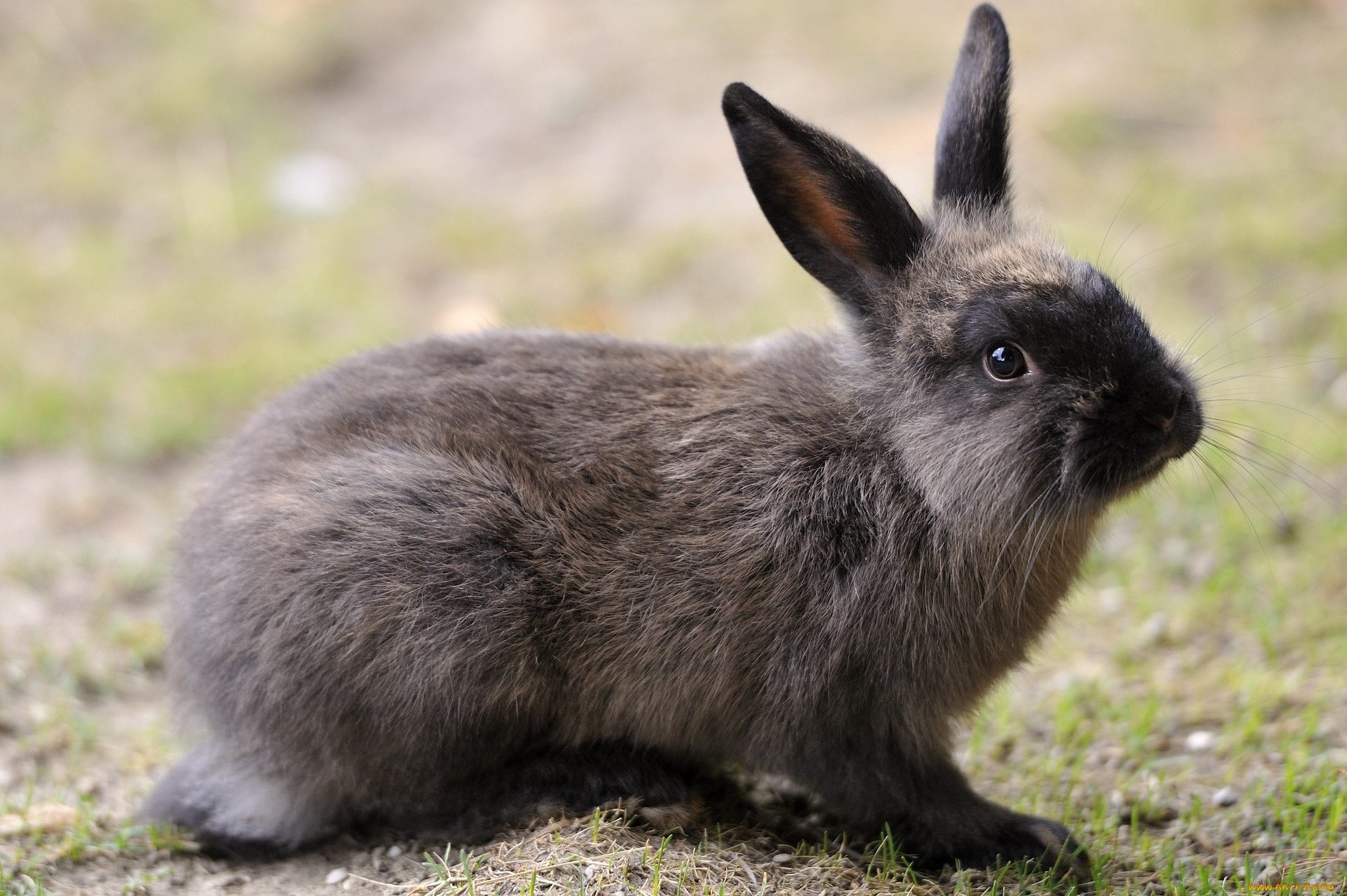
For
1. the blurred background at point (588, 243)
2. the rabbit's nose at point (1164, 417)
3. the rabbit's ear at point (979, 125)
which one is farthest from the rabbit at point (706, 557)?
the blurred background at point (588, 243)

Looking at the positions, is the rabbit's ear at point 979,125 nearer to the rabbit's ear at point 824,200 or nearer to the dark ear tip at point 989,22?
the dark ear tip at point 989,22

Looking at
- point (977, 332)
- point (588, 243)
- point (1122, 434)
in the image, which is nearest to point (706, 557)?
point (977, 332)

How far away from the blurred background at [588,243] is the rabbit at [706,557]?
584 mm

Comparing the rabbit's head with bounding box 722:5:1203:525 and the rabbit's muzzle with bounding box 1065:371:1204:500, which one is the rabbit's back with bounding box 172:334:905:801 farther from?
the rabbit's muzzle with bounding box 1065:371:1204:500

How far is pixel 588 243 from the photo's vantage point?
8344 millimetres

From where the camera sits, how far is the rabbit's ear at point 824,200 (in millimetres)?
3479

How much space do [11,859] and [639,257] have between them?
518 centimetres

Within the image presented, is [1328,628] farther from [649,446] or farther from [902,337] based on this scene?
[649,446]

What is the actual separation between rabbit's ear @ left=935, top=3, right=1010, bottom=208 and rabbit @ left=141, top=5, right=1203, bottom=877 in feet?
0.87

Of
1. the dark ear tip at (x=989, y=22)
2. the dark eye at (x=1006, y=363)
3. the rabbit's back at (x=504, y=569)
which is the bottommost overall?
the rabbit's back at (x=504, y=569)

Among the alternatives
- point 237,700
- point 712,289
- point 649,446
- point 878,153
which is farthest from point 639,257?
point 237,700

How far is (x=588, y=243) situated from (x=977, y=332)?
5.23m

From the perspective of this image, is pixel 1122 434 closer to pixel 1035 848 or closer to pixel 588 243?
pixel 1035 848

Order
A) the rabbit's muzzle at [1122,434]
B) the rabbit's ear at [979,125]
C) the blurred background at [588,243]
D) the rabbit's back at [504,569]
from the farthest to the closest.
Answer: the blurred background at [588,243]
the rabbit's ear at [979,125]
the rabbit's back at [504,569]
the rabbit's muzzle at [1122,434]
